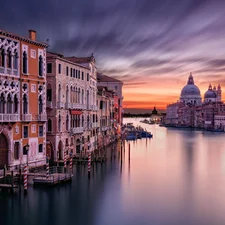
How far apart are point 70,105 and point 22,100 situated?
18.7 ft

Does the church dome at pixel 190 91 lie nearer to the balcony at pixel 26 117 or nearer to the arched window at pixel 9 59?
the balcony at pixel 26 117

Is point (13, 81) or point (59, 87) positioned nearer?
point (13, 81)

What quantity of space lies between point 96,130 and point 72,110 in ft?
23.5

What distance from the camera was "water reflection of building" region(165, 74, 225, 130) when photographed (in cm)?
9394

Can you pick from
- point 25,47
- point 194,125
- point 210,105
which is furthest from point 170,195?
point 194,125

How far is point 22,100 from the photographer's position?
18625mm

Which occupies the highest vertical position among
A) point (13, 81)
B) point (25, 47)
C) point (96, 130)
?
point (25, 47)

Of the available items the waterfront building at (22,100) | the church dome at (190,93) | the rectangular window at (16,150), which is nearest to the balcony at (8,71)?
the waterfront building at (22,100)

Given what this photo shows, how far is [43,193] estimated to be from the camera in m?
15.7

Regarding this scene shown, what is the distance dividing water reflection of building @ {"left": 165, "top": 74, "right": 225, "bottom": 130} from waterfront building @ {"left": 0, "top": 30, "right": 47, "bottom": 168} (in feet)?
236

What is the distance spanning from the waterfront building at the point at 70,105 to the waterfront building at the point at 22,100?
7.13 feet

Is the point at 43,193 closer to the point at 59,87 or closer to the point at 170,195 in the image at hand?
the point at 170,195

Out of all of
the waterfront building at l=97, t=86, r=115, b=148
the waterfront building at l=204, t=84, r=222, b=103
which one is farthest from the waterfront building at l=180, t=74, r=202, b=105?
the waterfront building at l=97, t=86, r=115, b=148

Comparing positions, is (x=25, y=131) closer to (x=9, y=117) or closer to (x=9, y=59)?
(x=9, y=117)
